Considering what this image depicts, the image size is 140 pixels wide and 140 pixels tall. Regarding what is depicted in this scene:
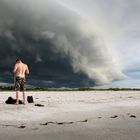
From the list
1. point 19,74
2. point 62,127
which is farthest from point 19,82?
point 62,127

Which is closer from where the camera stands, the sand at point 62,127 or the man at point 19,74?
the sand at point 62,127

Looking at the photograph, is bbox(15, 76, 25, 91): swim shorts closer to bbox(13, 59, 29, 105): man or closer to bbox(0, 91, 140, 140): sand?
bbox(13, 59, 29, 105): man

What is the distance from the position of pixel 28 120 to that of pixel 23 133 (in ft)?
8.66

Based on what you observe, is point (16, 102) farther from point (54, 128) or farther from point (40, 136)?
point (40, 136)

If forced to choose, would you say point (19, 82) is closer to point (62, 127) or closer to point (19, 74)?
point (19, 74)

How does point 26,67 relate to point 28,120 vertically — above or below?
above

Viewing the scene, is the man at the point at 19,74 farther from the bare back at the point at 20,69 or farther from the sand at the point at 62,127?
the sand at the point at 62,127

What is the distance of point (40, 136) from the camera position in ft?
27.2

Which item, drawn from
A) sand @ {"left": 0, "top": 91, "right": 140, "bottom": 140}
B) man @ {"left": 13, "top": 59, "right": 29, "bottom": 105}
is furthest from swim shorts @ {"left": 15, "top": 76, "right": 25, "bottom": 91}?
sand @ {"left": 0, "top": 91, "right": 140, "bottom": 140}

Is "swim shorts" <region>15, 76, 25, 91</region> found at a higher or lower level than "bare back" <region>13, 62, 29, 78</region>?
lower

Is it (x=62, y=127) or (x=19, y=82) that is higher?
(x=19, y=82)

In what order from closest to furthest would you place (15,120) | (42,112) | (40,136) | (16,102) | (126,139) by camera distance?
1. (126,139)
2. (40,136)
3. (15,120)
4. (42,112)
5. (16,102)

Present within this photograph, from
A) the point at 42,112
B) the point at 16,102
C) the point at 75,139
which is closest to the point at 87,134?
the point at 75,139

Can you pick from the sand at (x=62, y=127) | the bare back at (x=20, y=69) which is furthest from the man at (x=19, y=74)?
the sand at (x=62, y=127)
